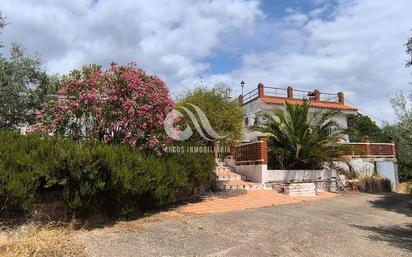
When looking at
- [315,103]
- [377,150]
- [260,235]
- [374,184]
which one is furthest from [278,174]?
[315,103]

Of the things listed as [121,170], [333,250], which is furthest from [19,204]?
[333,250]

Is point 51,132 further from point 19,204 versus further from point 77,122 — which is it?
point 19,204

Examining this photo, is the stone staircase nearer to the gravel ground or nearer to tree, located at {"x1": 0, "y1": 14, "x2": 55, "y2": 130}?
the gravel ground

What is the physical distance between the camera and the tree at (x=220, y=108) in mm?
17641

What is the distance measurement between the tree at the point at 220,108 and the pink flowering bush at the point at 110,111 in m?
5.45

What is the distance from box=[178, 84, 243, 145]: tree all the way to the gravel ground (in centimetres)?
611

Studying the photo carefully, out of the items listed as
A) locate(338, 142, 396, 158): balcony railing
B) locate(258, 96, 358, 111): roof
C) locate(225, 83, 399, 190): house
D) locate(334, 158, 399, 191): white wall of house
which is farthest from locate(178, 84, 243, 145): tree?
locate(258, 96, 358, 111): roof

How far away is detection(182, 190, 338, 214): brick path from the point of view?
12328 mm

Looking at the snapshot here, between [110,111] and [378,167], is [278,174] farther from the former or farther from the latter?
[110,111]

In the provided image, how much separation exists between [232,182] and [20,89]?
940cm

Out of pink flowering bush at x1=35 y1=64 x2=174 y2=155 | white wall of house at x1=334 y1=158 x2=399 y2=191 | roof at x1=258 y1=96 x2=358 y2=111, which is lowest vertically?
white wall of house at x1=334 y1=158 x2=399 y2=191

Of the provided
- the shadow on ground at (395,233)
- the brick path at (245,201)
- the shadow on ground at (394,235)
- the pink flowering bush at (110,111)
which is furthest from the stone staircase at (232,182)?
the shadow on ground at (394,235)

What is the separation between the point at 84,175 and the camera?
29.3ft

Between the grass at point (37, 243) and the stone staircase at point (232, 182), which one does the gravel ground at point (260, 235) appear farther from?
the stone staircase at point (232, 182)
